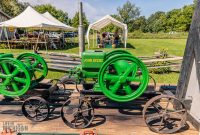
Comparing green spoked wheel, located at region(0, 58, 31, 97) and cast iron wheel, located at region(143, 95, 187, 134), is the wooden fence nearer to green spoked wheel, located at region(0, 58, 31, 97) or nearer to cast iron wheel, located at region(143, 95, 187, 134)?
green spoked wheel, located at region(0, 58, 31, 97)

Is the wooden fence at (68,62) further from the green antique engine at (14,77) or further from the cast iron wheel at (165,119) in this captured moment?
Answer: the cast iron wheel at (165,119)

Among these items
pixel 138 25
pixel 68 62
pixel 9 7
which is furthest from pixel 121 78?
pixel 138 25

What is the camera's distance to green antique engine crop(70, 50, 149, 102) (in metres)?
3.77

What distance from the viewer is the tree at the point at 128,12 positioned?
90331mm

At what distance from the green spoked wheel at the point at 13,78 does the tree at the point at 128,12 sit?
289 feet

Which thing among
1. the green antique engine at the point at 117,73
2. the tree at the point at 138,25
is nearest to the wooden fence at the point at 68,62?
the green antique engine at the point at 117,73

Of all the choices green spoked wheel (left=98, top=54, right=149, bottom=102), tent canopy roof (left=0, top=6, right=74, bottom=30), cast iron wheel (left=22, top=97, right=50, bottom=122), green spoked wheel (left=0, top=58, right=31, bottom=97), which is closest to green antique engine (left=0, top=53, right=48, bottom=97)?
green spoked wheel (left=0, top=58, right=31, bottom=97)

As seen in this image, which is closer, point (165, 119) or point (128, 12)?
point (165, 119)

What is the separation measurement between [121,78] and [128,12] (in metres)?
93.5

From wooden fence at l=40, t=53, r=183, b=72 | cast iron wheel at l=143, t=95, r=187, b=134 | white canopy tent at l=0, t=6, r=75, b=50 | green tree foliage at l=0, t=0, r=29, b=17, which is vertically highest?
green tree foliage at l=0, t=0, r=29, b=17

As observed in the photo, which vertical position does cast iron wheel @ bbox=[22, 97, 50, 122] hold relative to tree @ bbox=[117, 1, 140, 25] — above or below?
below

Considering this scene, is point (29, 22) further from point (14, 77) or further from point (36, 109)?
point (36, 109)

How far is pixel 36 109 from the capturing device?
405 cm

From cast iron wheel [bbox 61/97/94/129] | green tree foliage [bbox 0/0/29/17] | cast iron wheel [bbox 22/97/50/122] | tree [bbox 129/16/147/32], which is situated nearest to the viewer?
cast iron wheel [bbox 61/97/94/129]
